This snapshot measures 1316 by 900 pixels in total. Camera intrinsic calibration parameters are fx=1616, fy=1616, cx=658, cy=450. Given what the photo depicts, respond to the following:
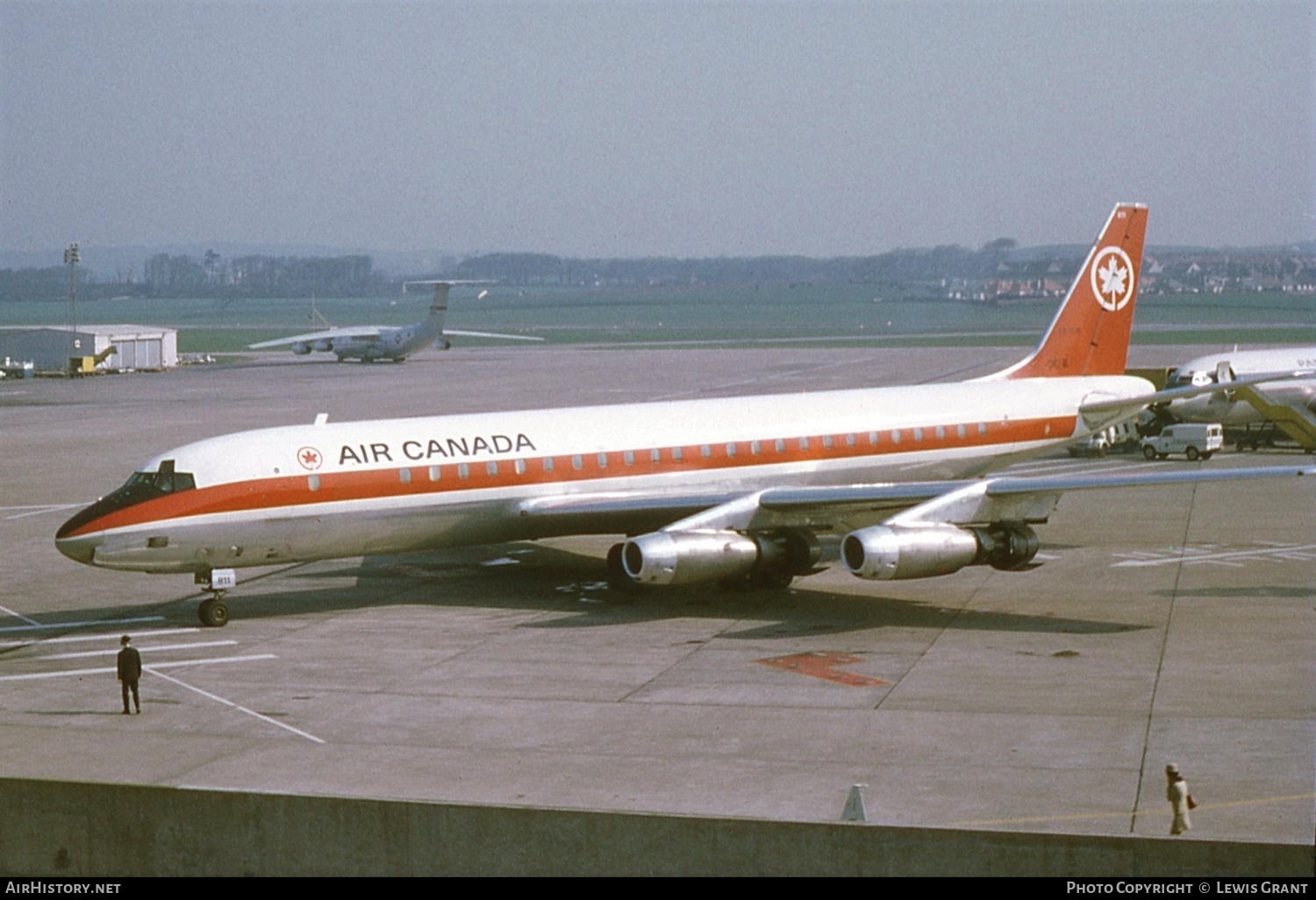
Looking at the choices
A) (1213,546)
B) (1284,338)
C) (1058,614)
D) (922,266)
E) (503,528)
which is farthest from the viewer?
(922,266)

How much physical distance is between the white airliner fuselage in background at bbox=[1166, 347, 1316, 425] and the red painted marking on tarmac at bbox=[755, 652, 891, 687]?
38880mm

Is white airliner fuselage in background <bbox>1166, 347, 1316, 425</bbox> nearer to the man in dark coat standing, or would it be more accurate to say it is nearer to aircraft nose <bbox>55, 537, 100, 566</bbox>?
aircraft nose <bbox>55, 537, 100, 566</bbox>

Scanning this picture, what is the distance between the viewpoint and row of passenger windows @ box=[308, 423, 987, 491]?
36.3 m

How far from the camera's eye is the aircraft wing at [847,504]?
34.1 metres

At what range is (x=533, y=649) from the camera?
32.2 metres

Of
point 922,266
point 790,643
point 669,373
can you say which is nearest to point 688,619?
point 790,643

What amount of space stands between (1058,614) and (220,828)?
20.6 metres

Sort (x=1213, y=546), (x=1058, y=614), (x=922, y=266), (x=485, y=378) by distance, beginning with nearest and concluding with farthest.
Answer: (x=1058, y=614) < (x=1213, y=546) < (x=485, y=378) < (x=922, y=266)

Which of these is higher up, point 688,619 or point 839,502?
point 839,502

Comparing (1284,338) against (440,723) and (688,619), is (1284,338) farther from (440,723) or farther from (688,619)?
(440,723)

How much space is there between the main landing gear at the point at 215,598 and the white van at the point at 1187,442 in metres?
42.2

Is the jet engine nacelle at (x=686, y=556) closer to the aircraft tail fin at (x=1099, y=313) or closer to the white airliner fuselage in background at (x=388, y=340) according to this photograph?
the aircraft tail fin at (x=1099, y=313)

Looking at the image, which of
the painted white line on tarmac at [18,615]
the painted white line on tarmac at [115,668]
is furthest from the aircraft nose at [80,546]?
the painted white line on tarmac at [18,615]

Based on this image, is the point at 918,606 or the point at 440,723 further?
the point at 918,606
